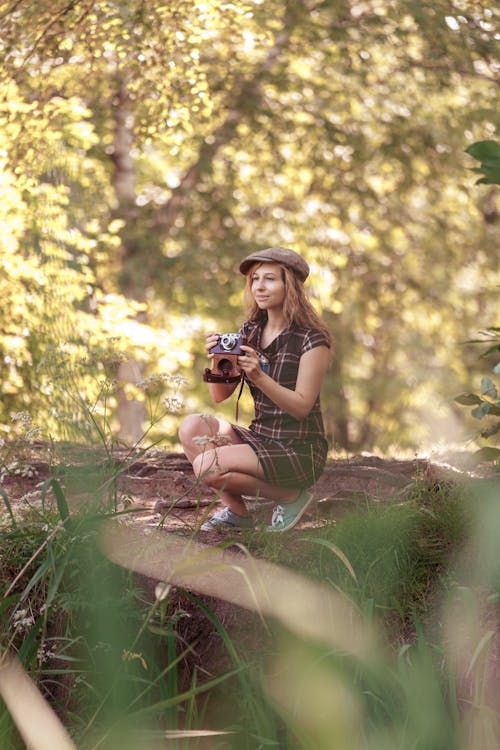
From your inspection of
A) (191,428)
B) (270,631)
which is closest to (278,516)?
(191,428)

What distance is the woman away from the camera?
3.78 metres

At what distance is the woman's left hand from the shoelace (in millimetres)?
650

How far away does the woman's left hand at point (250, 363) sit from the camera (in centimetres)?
357

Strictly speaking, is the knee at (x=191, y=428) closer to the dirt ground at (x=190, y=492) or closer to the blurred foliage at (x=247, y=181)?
the dirt ground at (x=190, y=492)

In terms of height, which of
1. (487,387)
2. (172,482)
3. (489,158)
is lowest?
(172,482)

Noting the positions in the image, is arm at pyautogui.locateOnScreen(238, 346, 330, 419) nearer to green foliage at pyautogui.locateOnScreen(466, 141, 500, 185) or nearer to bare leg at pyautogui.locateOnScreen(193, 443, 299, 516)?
bare leg at pyautogui.locateOnScreen(193, 443, 299, 516)

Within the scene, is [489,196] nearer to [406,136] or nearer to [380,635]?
[406,136]

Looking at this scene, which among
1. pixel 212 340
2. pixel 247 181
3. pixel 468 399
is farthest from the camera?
pixel 247 181

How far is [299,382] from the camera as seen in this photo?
3.80 meters

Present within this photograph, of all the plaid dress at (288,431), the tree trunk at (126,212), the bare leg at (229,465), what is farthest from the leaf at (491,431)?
the tree trunk at (126,212)

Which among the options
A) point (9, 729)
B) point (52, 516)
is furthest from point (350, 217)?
point (9, 729)

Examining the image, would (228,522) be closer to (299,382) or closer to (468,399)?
(299,382)

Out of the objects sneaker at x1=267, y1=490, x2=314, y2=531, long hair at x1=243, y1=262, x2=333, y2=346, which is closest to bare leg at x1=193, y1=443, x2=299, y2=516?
sneaker at x1=267, y1=490, x2=314, y2=531

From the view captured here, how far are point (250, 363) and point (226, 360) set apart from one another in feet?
0.61
